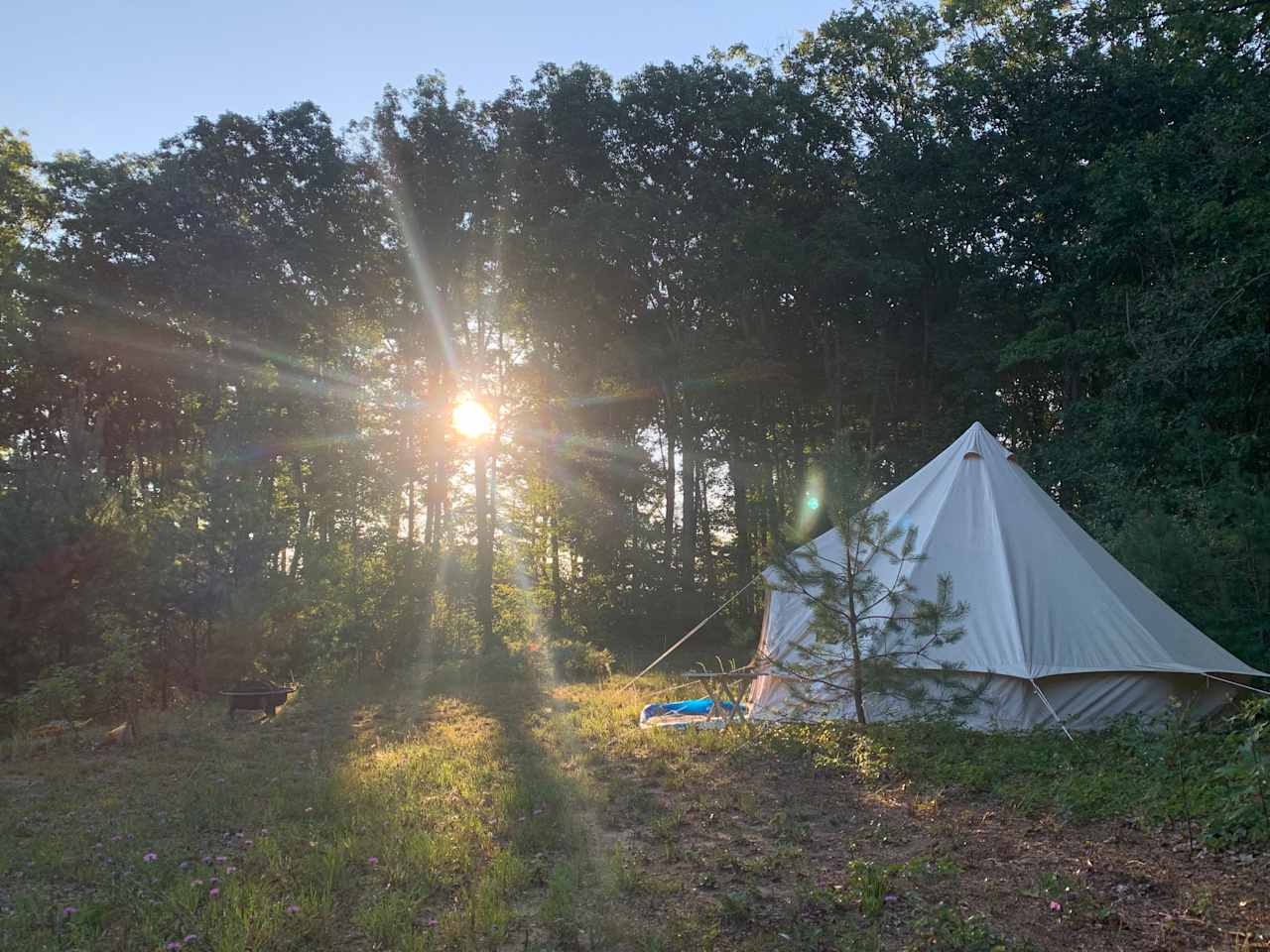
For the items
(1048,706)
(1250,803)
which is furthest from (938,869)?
(1048,706)

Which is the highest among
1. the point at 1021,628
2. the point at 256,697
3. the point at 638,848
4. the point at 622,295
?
the point at 622,295

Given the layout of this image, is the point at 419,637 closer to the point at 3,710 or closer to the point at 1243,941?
the point at 3,710

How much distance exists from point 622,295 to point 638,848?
19540mm

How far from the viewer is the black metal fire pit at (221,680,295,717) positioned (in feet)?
32.2

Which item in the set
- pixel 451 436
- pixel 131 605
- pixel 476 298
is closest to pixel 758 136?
pixel 476 298

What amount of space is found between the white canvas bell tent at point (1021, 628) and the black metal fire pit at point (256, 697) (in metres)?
5.31

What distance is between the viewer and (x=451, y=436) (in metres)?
23.2

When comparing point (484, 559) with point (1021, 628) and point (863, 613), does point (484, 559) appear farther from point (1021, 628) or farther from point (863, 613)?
point (1021, 628)

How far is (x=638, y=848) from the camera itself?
4926 mm

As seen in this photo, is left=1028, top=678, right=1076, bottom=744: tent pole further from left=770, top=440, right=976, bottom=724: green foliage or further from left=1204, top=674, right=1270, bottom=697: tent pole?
left=1204, top=674, right=1270, bottom=697: tent pole

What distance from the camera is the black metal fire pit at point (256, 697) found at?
980 cm

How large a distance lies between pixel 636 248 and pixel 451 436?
6.79 meters

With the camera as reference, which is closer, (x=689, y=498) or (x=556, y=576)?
(x=556, y=576)

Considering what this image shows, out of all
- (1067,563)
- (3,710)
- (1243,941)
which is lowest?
(1243,941)
